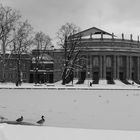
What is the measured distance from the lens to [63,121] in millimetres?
21078

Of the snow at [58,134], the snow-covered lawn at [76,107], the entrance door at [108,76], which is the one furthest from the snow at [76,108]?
the entrance door at [108,76]

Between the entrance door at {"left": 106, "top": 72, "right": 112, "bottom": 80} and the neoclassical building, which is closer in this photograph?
the neoclassical building

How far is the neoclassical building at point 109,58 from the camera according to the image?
3344 inches

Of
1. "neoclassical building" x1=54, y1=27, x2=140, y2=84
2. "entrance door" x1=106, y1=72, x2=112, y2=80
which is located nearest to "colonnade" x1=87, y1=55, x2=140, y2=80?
"neoclassical building" x1=54, y1=27, x2=140, y2=84

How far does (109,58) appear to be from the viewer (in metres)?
Answer: 87.9

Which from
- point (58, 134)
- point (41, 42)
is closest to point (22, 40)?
point (41, 42)

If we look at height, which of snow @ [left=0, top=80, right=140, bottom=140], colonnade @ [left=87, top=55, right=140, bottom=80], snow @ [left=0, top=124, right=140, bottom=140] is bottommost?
snow @ [left=0, top=80, right=140, bottom=140]

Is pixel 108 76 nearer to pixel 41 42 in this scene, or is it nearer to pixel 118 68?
pixel 118 68

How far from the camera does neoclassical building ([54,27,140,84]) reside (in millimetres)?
84938

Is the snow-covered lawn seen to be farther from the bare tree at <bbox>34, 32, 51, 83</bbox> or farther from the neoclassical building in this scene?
the neoclassical building

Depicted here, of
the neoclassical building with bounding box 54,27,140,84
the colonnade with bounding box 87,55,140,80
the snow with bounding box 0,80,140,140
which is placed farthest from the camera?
the colonnade with bounding box 87,55,140,80

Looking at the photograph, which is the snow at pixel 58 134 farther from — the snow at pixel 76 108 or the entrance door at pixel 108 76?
the entrance door at pixel 108 76

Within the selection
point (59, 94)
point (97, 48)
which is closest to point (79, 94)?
point (59, 94)

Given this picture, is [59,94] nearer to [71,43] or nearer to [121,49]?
[71,43]
